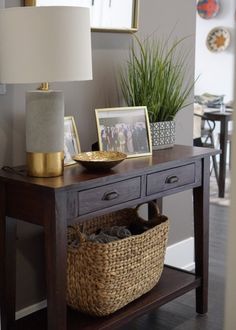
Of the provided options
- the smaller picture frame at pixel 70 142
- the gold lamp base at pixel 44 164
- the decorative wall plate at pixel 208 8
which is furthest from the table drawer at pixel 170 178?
the decorative wall plate at pixel 208 8

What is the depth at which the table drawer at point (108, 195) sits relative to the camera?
1.97 metres

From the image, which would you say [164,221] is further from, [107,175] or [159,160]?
[107,175]

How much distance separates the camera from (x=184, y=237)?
10.9 ft

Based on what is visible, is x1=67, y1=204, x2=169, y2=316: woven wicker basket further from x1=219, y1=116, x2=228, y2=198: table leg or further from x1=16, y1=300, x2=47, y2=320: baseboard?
x1=219, y1=116, x2=228, y2=198: table leg

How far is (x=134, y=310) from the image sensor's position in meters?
2.31

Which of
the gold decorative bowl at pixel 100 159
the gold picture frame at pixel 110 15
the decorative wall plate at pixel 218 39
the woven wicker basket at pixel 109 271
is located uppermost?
the decorative wall plate at pixel 218 39

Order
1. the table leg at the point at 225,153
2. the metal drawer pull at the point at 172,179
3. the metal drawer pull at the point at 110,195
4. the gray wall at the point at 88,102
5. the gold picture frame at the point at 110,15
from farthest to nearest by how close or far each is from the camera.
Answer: the table leg at the point at 225,153
the gold picture frame at the point at 110,15
the metal drawer pull at the point at 172,179
the gray wall at the point at 88,102
the metal drawer pull at the point at 110,195

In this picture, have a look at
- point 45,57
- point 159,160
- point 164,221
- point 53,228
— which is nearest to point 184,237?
point 164,221

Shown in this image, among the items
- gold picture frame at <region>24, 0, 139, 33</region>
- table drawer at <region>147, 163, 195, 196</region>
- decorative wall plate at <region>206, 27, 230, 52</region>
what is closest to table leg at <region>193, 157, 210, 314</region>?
table drawer at <region>147, 163, 195, 196</region>

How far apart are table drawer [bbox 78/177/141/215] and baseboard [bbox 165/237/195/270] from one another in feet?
3.65

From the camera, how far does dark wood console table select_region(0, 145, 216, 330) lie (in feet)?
6.23

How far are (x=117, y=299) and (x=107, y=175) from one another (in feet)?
1.83

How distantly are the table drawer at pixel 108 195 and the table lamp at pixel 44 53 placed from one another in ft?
0.67

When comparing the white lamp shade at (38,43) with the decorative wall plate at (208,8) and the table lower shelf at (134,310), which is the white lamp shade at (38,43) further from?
the decorative wall plate at (208,8)
